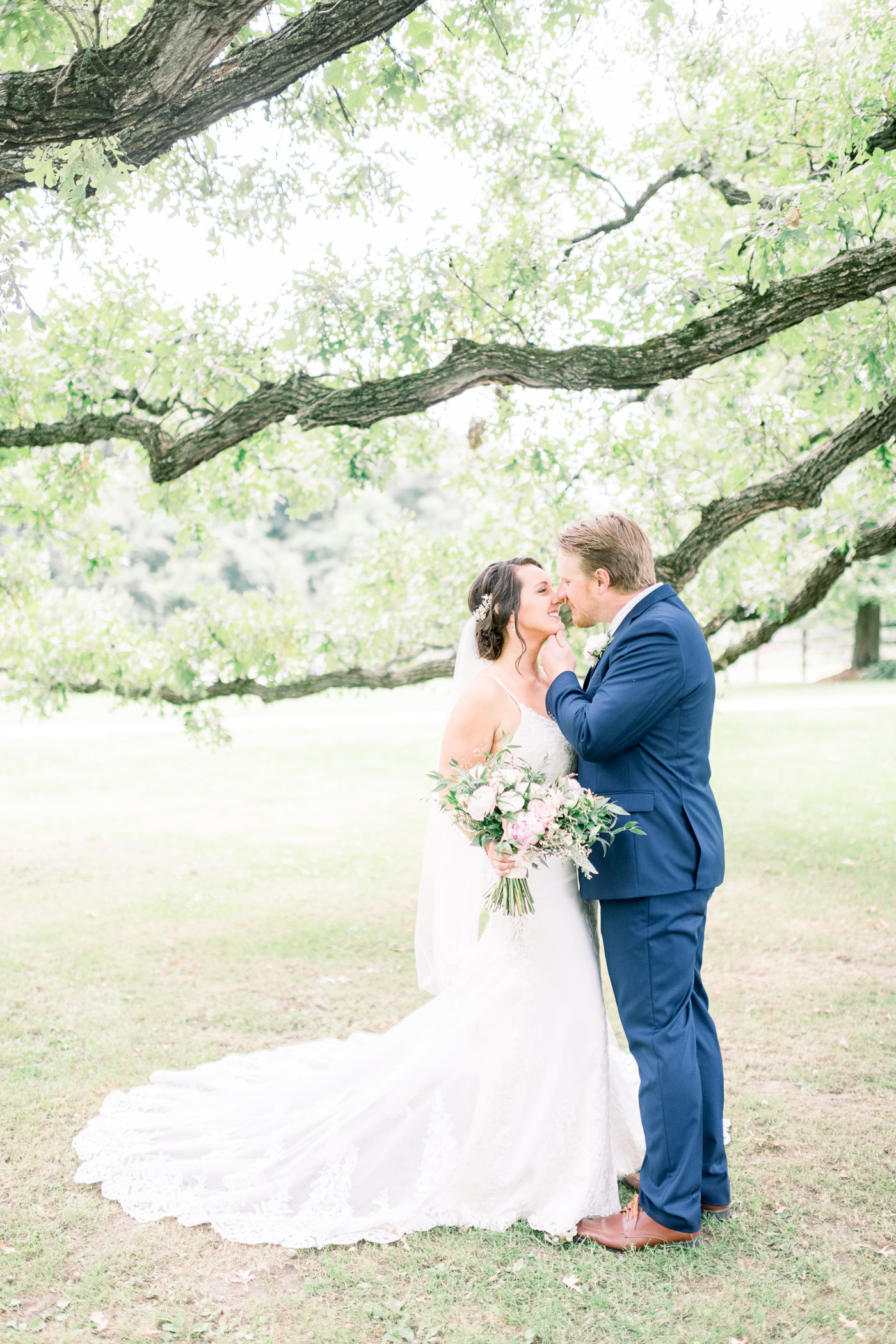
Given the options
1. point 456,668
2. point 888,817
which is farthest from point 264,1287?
point 888,817

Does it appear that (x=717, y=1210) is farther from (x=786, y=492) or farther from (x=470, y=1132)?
(x=786, y=492)

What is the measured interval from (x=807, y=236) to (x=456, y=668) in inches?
113

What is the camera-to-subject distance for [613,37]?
27.5 ft

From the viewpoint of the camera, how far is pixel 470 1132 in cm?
396

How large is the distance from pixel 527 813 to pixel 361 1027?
10.7 feet

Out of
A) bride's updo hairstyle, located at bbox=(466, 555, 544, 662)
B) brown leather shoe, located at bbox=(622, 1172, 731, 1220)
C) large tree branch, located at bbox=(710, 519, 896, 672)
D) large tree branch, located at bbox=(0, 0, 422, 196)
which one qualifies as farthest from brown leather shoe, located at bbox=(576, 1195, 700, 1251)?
large tree branch, located at bbox=(710, 519, 896, 672)

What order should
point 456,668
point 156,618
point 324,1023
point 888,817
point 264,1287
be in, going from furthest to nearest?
point 156,618, point 888,817, point 324,1023, point 456,668, point 264,1287

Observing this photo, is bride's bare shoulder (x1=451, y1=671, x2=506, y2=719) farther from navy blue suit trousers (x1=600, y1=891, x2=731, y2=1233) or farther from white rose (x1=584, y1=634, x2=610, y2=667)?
navy blue suit trousers (x1=600, y1=891, x2=731, y2=1233)

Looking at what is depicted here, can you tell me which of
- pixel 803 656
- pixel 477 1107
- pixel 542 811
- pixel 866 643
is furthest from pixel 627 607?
pixel 803 656

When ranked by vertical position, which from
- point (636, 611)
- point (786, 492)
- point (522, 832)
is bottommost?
point (522, 832)

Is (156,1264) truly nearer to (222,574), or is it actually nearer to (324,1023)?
(324,1023)

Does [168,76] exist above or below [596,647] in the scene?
above

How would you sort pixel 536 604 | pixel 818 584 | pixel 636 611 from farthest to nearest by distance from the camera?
pixel 818 584 → pixel 536 604 → pixel 636 611

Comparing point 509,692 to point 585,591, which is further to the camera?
point 509,692
